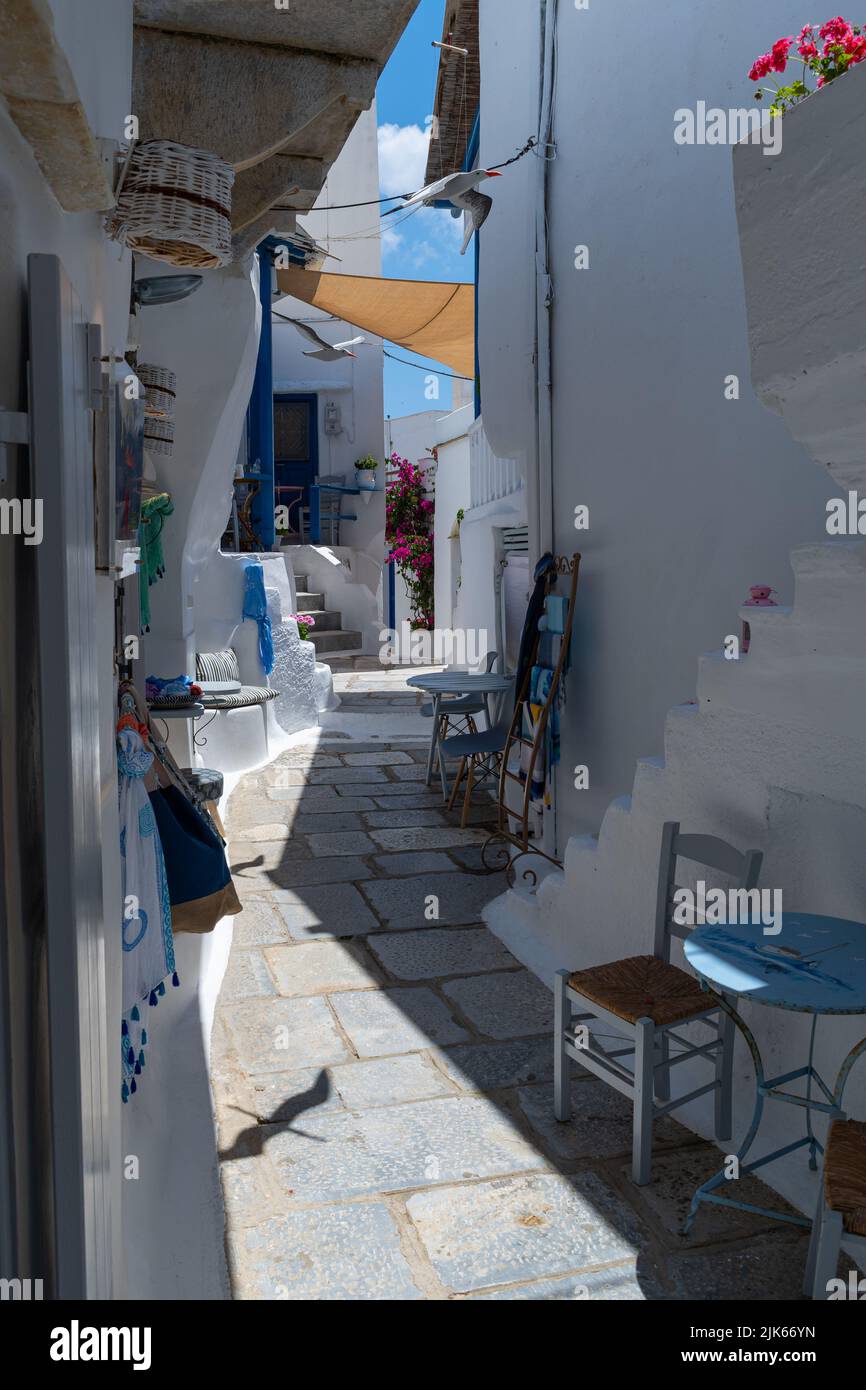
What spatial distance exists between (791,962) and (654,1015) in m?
0.63

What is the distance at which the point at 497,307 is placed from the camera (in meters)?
6.75

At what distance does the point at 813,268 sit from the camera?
2100 millimetres

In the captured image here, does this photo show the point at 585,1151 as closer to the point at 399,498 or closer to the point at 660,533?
the point at 660,533

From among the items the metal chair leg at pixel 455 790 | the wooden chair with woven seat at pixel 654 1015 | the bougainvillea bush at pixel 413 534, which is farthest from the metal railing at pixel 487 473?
the bougainvillea bush at pixel 413 534

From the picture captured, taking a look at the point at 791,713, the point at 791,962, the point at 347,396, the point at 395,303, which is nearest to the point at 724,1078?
the point at 791,962

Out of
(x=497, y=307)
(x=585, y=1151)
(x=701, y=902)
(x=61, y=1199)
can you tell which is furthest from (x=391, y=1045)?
(x=497, y=307)

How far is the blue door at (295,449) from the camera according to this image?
59.5 feet

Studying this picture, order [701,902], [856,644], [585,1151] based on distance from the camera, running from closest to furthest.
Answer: [856,644] → [585,1151] → [701,902]

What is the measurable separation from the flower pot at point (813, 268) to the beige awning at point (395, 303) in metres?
9.11

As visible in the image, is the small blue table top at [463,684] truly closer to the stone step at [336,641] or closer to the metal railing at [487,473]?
the metal railing at [487,473]

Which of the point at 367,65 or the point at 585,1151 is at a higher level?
the point at 367,65
